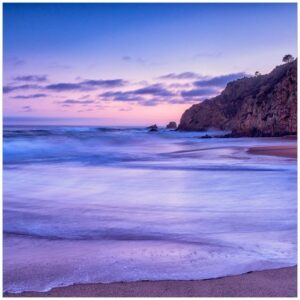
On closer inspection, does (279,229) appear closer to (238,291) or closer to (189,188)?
(238,291)

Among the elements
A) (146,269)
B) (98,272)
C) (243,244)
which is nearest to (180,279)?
(146,269)

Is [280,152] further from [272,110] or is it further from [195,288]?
[272,110]

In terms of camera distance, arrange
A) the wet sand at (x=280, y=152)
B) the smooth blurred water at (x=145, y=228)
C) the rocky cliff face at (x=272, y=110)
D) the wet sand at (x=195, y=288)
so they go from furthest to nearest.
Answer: the rocky cliff face at (x=272, y=110), the wet sand at (x=280, y=152), the smooth blurred water at (x=145, y=228), the wet sand at (x=195, y=288)

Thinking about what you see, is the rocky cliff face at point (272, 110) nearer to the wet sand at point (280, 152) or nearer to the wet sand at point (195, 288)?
the wet sand at point (280, 152)

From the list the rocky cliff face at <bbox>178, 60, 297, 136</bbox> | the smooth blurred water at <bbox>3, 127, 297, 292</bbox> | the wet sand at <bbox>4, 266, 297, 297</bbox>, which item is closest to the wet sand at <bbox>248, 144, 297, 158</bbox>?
the smooth blurred water at <bbox>3, 127, 297, 292</bbox>

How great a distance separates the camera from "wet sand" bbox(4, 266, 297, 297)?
238cm

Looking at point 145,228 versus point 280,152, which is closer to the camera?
point 145,228

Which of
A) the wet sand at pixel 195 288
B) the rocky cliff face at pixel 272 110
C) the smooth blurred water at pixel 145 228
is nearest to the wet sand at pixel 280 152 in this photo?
the smooth blurred water at pixel 145 228

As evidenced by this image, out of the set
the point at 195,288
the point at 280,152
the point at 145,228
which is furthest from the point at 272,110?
the point at 195,288

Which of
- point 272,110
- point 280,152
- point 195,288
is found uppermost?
point 272,110

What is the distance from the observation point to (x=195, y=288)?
2457mm

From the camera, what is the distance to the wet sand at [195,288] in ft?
7.80

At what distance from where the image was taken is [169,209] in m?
5.12

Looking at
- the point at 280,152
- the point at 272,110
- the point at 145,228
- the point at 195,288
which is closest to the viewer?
the point at 195,288
